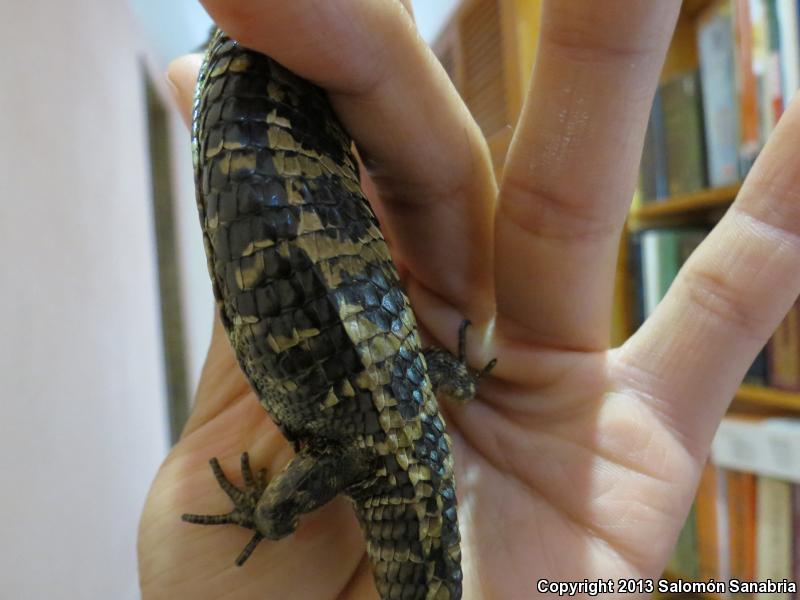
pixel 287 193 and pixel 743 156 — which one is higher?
pixel 287 193

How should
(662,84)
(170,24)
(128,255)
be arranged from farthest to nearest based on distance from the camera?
1. (170,24)
2. (128,255)
3. (662,84)

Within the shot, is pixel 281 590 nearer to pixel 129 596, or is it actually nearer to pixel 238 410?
pixel 238 410

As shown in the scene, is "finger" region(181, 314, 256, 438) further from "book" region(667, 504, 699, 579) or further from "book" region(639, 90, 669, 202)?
"book" region(667, 504, 699, 579)

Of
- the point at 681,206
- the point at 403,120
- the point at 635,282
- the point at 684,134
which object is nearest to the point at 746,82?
the point at 684,134

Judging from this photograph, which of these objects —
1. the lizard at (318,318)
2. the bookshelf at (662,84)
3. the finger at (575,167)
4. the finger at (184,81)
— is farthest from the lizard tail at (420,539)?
the bookshelf at (662,84)

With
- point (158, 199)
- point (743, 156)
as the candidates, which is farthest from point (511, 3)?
point (158, 199)

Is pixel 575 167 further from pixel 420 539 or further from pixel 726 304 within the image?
pixel 420 539

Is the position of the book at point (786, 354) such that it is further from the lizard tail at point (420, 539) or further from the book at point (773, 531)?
the lizard tail at point (420, 539)

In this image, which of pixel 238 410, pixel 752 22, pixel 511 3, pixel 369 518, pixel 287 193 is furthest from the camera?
pixel 511 3
